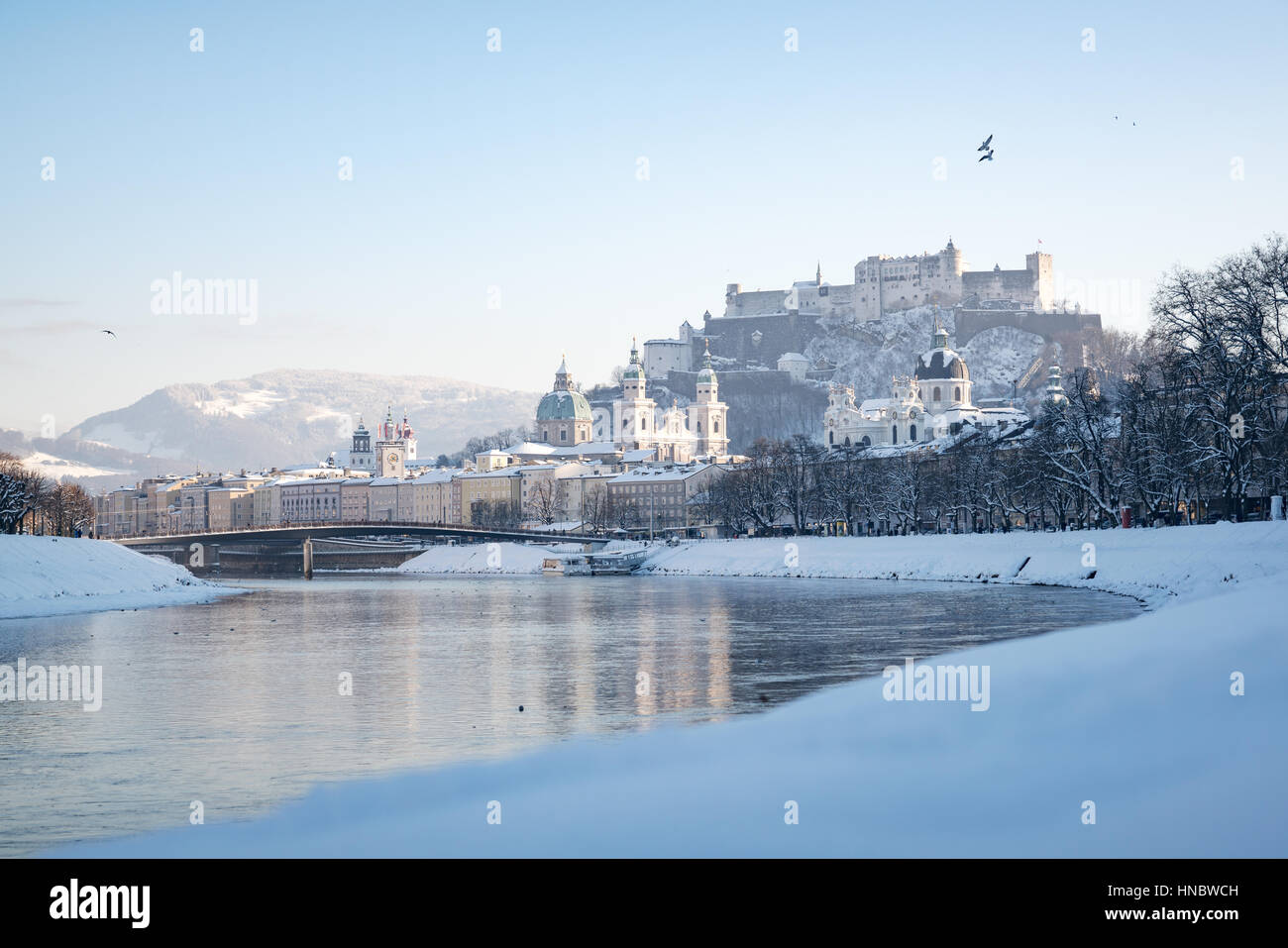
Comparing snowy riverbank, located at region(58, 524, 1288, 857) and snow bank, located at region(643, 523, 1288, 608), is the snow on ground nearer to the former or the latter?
snow bank, located at region(643, 523, 1288, 608)

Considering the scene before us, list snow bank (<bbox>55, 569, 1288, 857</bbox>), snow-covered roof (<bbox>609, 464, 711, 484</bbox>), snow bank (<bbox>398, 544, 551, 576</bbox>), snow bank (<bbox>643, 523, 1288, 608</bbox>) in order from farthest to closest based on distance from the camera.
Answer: snow-covered roof (<bbox>609, 464, 711, 484</bbox>)
snow bank (<bbox>398, 544, 551, 576</bbox>)
snow bank (<bbox>643, 523, 1288, 608</bbox>)
snow bank (<bbox>55, 569, 1288, 857</bbox>)

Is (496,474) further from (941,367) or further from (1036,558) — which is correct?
(1036,558)

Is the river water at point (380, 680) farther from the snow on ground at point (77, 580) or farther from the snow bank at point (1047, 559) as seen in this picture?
the snow on ground at point (77, 580)

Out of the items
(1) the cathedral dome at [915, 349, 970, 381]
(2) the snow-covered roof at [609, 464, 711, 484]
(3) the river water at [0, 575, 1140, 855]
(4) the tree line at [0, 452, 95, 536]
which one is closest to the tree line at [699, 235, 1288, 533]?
(3) the river water at [0, 575, 1140, 855]

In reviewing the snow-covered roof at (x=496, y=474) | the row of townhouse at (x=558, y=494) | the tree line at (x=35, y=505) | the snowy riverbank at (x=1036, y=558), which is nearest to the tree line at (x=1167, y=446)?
the snowy riverbank at (x=1036, y=558)

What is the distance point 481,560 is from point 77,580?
62.4 m

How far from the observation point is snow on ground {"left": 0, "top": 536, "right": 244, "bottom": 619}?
47812mm

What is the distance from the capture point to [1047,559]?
56844 mm

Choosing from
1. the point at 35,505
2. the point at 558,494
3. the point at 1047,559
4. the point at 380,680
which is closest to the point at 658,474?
the point at 558,494

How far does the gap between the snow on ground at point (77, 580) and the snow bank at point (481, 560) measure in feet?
143

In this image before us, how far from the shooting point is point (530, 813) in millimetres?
11570

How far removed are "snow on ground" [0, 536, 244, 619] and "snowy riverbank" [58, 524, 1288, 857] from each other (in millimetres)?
36376
